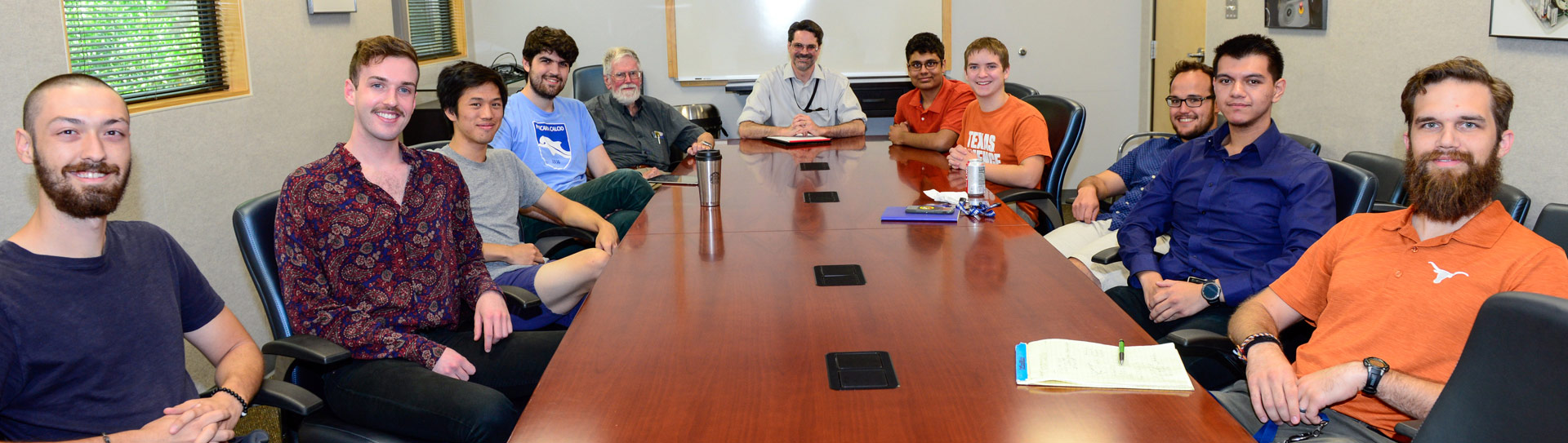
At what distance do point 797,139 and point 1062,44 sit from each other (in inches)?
107

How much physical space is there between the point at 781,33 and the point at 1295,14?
304cm

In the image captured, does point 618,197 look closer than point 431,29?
Yes

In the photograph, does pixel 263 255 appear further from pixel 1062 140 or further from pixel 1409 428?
pixel 1062 140

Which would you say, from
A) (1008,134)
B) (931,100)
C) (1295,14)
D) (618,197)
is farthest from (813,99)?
(1295,14)

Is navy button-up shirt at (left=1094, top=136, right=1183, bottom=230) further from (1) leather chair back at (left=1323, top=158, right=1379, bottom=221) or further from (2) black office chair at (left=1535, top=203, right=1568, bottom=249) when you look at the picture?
(2) black office chair at (left=1535, top=203, right=1568, bottom=249)

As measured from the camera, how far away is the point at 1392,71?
3.59 meters

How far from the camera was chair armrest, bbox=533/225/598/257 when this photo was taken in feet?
9.65

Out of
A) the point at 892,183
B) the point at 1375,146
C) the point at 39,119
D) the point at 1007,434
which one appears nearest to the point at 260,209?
the point at 39,119

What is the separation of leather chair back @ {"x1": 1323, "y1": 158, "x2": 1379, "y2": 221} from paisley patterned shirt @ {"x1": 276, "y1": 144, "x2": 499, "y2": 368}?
1.95 meters

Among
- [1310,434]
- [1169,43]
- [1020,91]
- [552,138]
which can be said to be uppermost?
[1169,43]

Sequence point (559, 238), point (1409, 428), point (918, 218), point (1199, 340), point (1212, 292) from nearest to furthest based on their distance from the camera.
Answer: point (1409, 428)
point (1199, 340)
point (1212, 292)
point (918, 218)
point (559, 238)

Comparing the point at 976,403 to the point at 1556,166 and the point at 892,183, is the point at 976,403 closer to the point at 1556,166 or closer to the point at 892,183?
the point at 892,183

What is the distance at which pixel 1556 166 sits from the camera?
281cm

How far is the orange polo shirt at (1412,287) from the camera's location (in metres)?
1.66
